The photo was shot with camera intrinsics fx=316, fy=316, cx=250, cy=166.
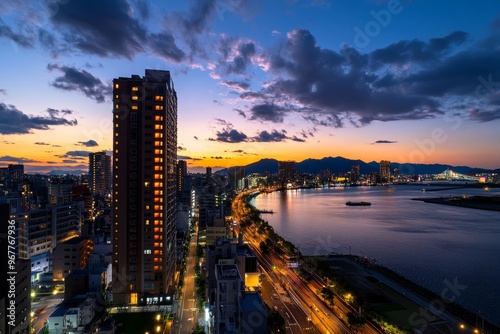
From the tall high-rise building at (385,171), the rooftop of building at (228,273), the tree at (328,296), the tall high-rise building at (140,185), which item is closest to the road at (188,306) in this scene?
the tall high-rise building at (140,185)

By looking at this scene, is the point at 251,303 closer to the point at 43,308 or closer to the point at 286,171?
the point at 43,308

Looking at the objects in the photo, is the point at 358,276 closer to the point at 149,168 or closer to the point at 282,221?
the point at 149,168

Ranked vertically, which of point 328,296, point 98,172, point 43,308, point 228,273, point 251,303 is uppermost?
point 98,172

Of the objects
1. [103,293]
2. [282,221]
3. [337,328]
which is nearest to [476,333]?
[337,328]

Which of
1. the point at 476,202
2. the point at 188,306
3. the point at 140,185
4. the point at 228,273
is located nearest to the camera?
the point at 228,273

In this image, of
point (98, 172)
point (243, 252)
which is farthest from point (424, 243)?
point (98, 172)

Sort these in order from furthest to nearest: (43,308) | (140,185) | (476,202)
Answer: (476,202), (140,185), (43,308)

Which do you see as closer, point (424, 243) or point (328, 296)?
point (328, 296)
